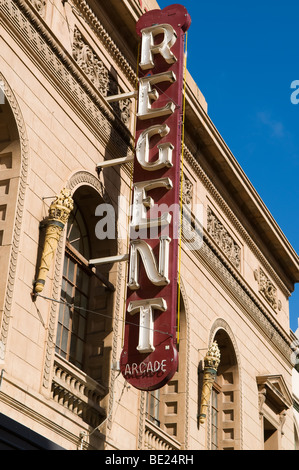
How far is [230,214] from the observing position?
2767cm

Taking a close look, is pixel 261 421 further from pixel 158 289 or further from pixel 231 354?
pixel 158 289

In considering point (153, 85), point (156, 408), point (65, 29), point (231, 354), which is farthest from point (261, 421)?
point (65, 29)

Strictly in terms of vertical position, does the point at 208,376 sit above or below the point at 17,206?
below

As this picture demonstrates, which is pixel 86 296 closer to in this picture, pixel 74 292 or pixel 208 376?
pixel 74 292

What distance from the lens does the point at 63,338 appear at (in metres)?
17.8

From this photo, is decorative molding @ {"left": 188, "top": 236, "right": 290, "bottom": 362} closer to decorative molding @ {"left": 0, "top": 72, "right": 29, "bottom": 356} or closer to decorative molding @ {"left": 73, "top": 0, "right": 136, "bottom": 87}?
decorative molding @ {"left": 73, "top": 0, "right": 136, "bottom": 87}

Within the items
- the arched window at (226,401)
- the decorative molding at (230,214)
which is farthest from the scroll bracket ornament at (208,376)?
the decorative molding at (230,214)

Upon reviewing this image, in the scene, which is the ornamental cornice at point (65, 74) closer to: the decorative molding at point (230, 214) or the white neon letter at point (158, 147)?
the white neon letter at point (158, 147)

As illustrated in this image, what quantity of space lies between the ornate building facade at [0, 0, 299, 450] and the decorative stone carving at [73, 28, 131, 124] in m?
0.04

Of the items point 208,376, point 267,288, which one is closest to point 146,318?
point 208,376

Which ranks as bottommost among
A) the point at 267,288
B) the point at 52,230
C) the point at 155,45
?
the point at 52,230

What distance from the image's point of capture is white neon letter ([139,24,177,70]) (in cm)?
2031

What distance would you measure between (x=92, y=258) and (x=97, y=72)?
4.38m
